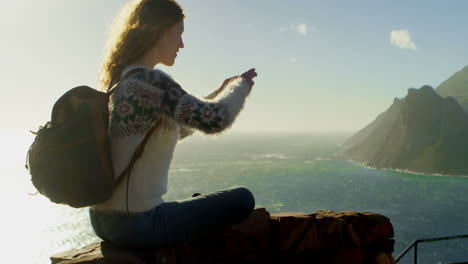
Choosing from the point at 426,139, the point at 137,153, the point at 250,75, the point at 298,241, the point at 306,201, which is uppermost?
the point at 250,75

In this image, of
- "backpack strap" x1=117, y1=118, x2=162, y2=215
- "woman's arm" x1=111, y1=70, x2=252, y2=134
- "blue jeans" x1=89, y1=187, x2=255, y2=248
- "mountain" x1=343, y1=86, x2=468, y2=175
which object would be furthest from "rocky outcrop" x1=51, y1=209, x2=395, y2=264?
"mountain" x1=343, y1=86, x2=468, y2=175

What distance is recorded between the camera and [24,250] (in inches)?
2345

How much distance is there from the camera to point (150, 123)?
1.76m

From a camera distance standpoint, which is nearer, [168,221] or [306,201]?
[168,221]

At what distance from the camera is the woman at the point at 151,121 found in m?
1.77

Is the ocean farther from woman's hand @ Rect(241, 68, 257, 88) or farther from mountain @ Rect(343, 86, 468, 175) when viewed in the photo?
woman's hand @ Rect(241, 68, 257, 88)

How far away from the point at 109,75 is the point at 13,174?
154312mm

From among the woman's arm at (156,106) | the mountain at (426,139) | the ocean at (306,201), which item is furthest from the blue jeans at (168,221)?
the mountain at (426,139)

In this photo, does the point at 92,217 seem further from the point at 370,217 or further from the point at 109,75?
the point at 370,217

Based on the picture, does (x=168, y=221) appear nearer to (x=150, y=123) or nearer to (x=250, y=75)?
(x=150, y=123)

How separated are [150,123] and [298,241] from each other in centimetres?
145

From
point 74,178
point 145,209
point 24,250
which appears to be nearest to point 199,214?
point 145,209

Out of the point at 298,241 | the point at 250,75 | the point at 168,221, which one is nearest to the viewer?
the point at 168,221

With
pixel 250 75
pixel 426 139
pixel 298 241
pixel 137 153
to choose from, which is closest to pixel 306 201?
pixel 426 139
